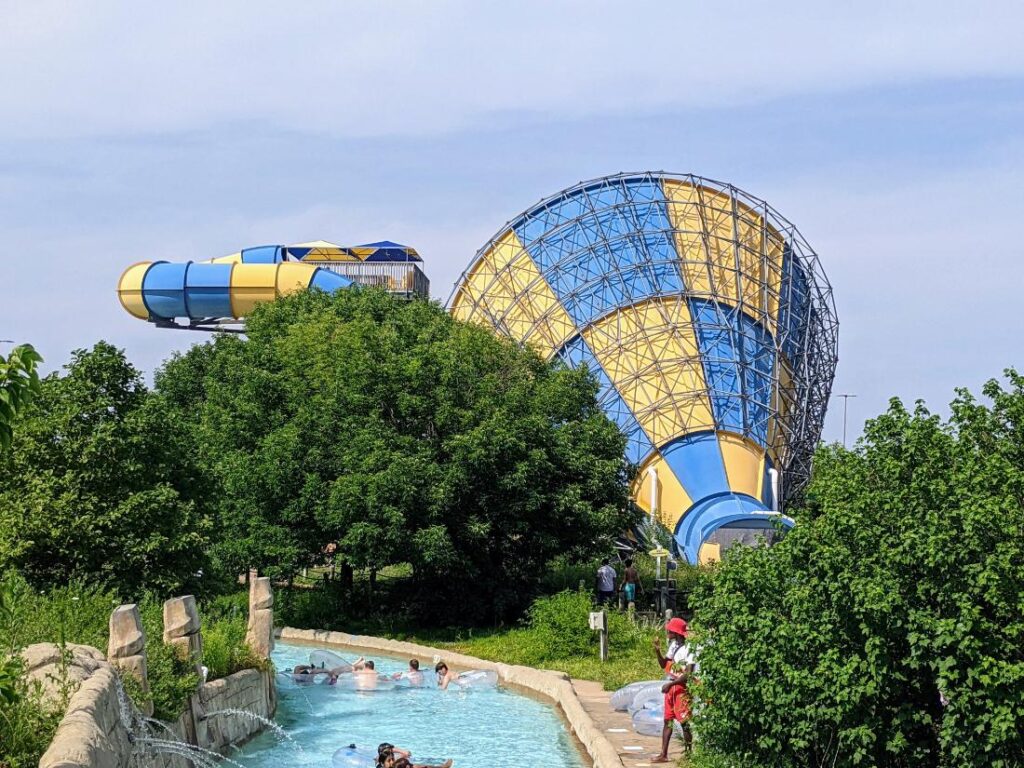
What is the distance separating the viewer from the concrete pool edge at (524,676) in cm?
1500

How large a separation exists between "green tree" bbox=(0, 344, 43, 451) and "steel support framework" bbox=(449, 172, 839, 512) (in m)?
31.9

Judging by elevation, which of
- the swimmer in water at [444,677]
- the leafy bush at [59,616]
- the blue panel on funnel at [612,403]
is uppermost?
the blue panel on funnel at [612,403]

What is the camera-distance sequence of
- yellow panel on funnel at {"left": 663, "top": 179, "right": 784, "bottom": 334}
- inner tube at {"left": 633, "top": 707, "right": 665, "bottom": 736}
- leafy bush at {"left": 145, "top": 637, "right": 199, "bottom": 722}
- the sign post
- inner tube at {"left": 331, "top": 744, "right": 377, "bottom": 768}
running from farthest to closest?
yellow panel on funnel at {"left": 663, "top": 179, "right": 784, "bottom": 334}
the sign post
inner tube at {"left": 633, "top": 707, "right": 665, "bottom": 736}
inner tube at {"left": 331, "top": 744, "right": 377, "bottom": 768}
leafy bush at {"left": 145, "top": 637, "right": 199, "bottom": 722}

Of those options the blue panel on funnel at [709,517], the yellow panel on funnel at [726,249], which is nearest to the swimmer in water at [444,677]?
the blue panel on funnel at [709,517]

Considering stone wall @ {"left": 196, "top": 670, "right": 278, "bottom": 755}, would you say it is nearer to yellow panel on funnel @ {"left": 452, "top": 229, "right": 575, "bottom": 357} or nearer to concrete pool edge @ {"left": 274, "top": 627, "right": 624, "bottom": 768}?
concrete pool edge @ {"left": 274, "top": 627, "right": 624, "bottom": 768}

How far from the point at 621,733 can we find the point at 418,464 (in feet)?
35.8

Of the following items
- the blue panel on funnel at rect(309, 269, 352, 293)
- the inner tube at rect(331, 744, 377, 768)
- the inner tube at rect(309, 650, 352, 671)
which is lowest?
the inner tube at rect(331, 744, 377, 768)

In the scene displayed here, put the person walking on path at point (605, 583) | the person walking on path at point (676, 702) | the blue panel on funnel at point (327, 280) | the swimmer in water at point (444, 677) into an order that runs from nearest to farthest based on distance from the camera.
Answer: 1. the person walking on path at point (676, 702)
2. the swimmer in water at point (444, 677)
3. the person walking on path at point (605, 583)
4. the blue panel on funnel at point (327, 280)

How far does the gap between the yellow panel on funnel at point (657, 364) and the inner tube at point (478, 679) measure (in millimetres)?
16901

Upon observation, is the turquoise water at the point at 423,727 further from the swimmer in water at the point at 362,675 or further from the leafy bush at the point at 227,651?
the leafy bush at the point at 227,651

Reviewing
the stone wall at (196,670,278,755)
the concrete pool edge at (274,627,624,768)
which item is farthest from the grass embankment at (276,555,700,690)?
the stone wall at (196,670,278,755)

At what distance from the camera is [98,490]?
17.7 metres

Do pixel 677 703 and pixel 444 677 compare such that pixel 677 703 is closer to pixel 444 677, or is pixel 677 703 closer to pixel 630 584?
pixel 444 677

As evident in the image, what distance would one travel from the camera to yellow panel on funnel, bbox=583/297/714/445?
37500mm
